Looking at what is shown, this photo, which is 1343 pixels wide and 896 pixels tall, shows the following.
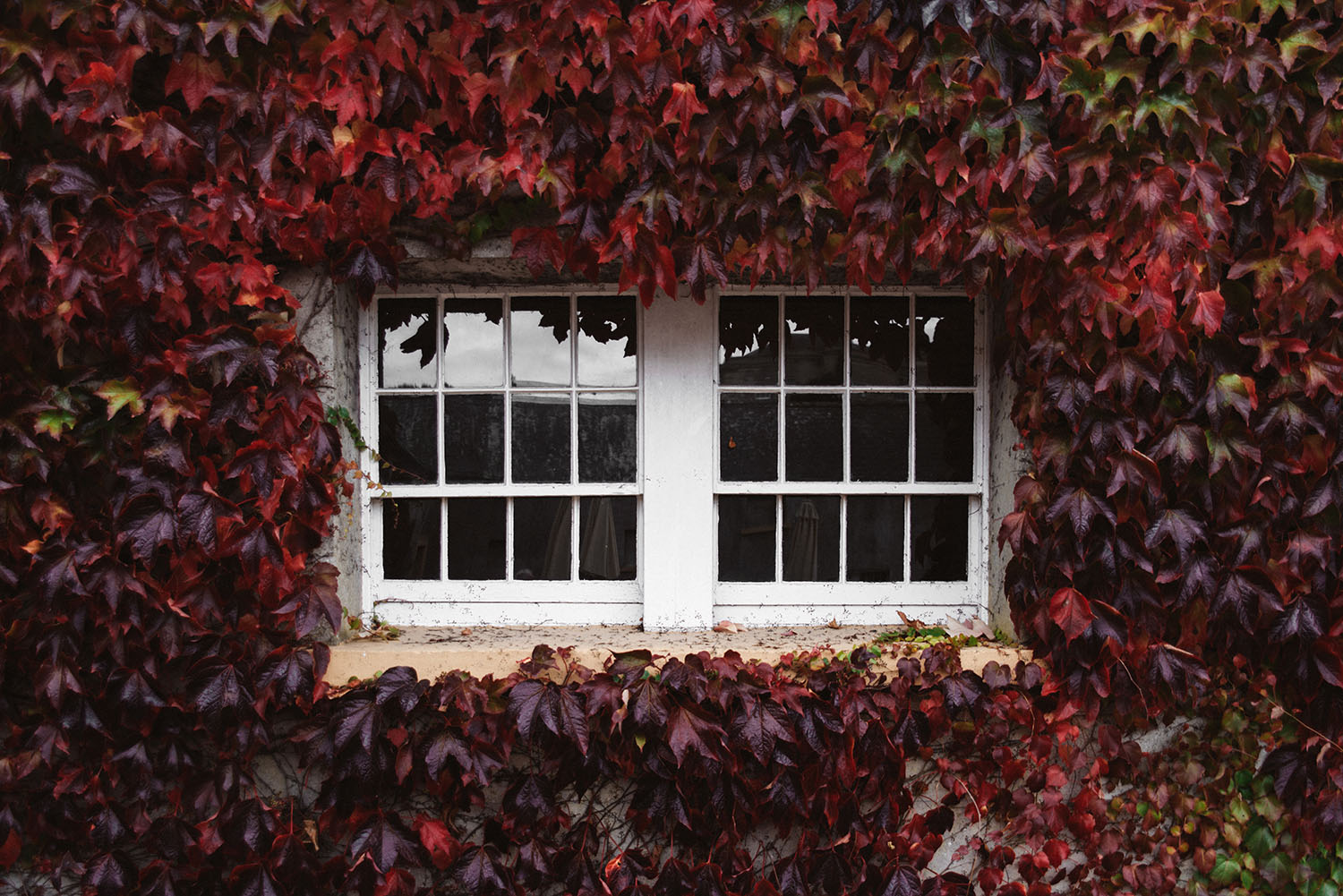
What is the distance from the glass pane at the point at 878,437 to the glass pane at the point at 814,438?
0.05 m

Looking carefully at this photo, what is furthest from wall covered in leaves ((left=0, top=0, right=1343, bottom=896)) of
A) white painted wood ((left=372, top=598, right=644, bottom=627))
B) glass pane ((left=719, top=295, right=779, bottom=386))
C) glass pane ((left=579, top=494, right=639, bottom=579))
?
glass pane ((left=579, top=494, right=639, bottom=579))

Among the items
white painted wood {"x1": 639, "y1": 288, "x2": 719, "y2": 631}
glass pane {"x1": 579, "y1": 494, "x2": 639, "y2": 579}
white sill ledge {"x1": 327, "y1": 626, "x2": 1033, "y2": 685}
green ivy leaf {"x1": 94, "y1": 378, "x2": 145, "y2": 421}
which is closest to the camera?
green ivy leaf {"x1": 94, "y1": 378, "x2": 145, "y2": 421}

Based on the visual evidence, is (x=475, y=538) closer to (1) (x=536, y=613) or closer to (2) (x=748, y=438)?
(1) (x=536, y=613)

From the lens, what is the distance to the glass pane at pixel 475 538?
2822 mm

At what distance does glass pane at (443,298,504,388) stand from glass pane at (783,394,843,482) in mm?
1037

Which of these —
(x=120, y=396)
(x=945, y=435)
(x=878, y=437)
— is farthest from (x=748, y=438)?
(x=120, y=396)

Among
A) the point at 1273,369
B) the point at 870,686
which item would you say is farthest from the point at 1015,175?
the point at 870,686

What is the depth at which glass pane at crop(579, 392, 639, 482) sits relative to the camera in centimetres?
280

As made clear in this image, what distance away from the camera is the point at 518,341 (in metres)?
2.81

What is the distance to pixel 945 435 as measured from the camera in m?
2.83

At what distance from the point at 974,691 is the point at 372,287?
2210mm

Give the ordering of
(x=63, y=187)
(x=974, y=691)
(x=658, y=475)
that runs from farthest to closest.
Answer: (x=658, y=475) < (x=974, y=691) < (x=63, y=187)

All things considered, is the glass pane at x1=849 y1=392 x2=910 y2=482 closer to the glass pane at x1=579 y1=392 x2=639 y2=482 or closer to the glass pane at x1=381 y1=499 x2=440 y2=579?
the glass pane at x1=579 y1=392 x2=639 y2=482

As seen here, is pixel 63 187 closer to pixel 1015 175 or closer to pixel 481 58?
pixel 481 58
